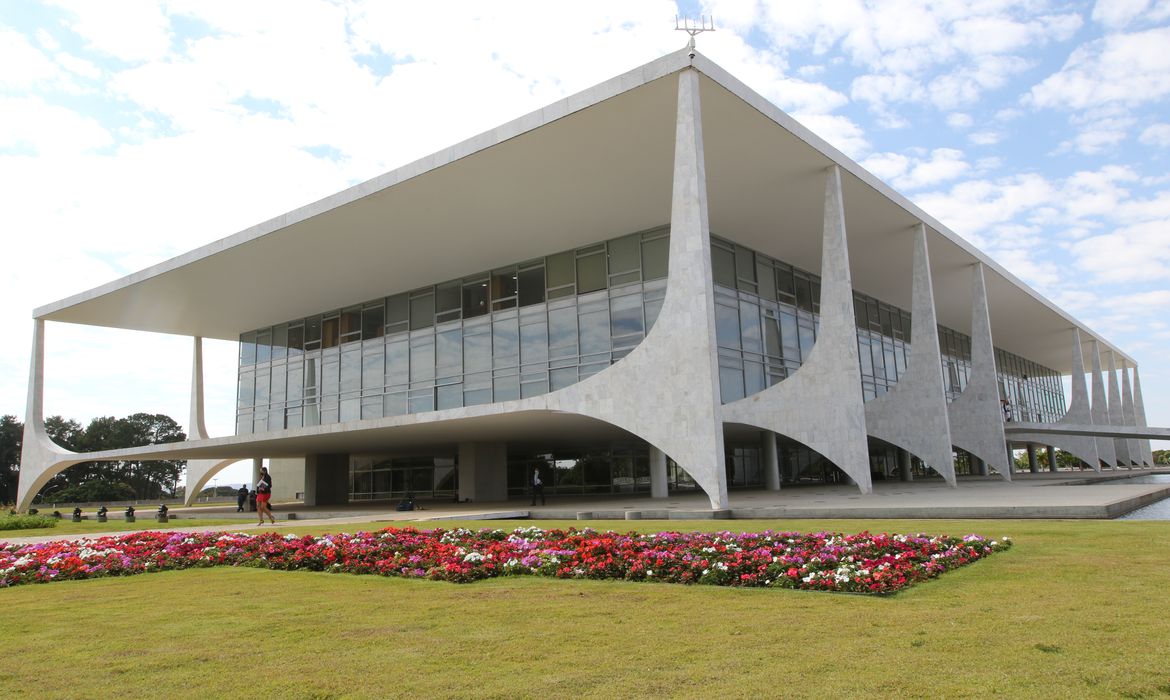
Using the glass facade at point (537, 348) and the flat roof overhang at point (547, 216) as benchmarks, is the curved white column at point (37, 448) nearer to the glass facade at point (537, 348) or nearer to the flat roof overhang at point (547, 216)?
the flat roof overhang at point (547, 216)

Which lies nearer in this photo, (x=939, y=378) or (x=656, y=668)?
(x=656, y=668)

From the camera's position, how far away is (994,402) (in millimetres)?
32688

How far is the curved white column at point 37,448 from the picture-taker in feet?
Answer: 120

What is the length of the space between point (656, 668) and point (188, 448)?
31.6m

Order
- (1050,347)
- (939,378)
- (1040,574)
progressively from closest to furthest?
(1040,574) < (939,378) < (1050,347)

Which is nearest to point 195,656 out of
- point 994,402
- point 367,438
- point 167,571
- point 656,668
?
point 656,668

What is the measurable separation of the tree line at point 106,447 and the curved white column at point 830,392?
57.7m

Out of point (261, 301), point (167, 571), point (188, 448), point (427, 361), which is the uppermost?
point (261, 301)

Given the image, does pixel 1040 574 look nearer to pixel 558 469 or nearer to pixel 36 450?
pixel 558 469

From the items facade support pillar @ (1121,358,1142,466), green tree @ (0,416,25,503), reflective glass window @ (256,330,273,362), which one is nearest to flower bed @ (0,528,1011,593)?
reflective glass window @ (256,330,273,362)

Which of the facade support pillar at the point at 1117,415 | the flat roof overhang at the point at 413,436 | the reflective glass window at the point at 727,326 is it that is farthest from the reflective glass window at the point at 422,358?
the facade support pillar at the point at 1117,415

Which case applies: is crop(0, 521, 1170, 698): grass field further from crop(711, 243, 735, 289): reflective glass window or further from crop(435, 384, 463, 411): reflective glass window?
crop(435, 384, 463, 411): reflective glass window

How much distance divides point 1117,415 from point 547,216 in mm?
48197

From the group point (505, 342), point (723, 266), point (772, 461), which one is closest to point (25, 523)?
point (505, 342)
